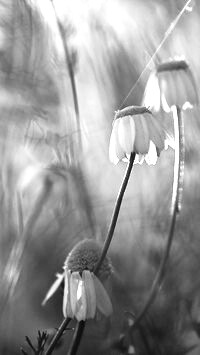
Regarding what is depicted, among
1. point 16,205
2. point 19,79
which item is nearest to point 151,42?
point 19,79

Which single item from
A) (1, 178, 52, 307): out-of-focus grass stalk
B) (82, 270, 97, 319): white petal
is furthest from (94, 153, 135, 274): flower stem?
(1, 178, 52, 307): out-of-focus grass stalk

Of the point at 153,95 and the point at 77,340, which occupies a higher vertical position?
the point at 153,95

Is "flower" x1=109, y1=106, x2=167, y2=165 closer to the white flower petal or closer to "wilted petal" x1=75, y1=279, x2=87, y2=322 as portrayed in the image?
the white flower petal

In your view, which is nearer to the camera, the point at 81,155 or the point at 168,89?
the point at 168,89

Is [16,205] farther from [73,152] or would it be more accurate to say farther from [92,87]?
[92,87]

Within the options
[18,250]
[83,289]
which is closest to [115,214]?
[83,289]

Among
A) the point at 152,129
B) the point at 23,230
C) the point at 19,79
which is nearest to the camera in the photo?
the point at 152,129

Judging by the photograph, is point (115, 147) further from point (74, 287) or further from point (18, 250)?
point (18, 250)
